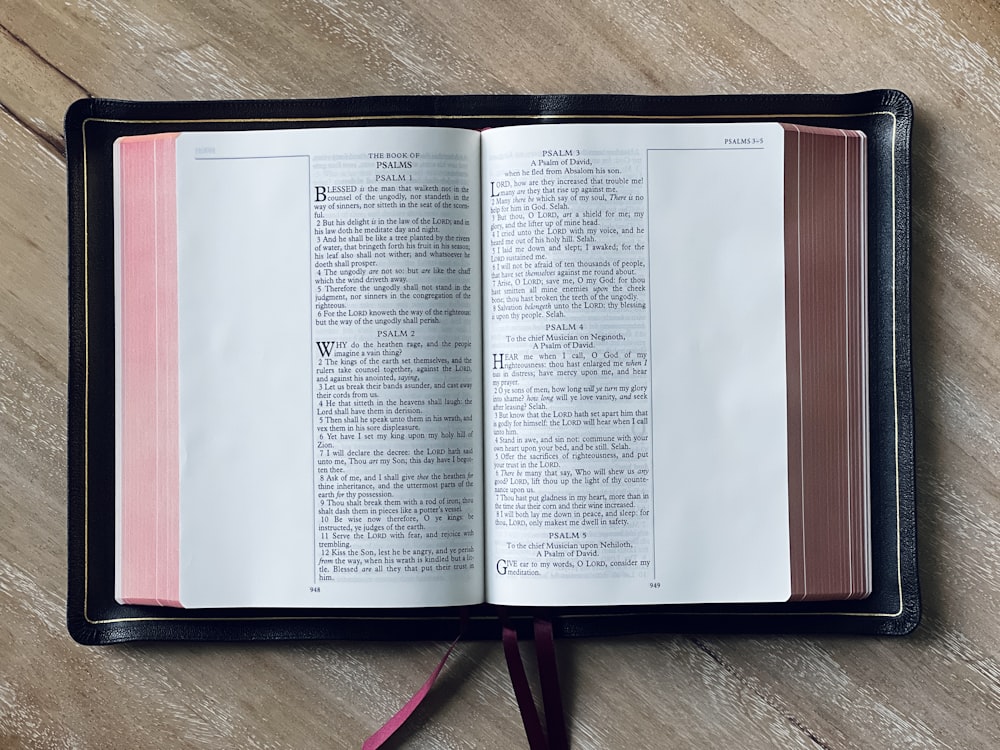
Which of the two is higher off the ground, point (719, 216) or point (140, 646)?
point (719, 216)

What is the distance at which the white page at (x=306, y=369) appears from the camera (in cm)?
52

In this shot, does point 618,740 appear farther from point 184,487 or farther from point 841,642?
point 184,487

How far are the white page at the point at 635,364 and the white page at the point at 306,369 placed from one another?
0.09 feet

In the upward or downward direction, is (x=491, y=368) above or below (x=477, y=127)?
below

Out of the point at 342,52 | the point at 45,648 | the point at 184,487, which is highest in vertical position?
the point at 342,52

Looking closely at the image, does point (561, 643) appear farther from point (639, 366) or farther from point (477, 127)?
point (477, 127)

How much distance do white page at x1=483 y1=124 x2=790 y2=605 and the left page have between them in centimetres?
3

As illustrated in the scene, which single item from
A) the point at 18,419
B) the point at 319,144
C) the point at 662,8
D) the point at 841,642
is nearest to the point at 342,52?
the point at 319,144

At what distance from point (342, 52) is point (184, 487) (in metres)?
0.34

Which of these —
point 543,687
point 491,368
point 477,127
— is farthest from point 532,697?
point 477,127

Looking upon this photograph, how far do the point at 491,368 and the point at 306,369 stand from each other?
131 mm

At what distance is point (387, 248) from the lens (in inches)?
20.5

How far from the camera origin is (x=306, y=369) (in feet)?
1.74

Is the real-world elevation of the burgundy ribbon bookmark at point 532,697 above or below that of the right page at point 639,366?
below
